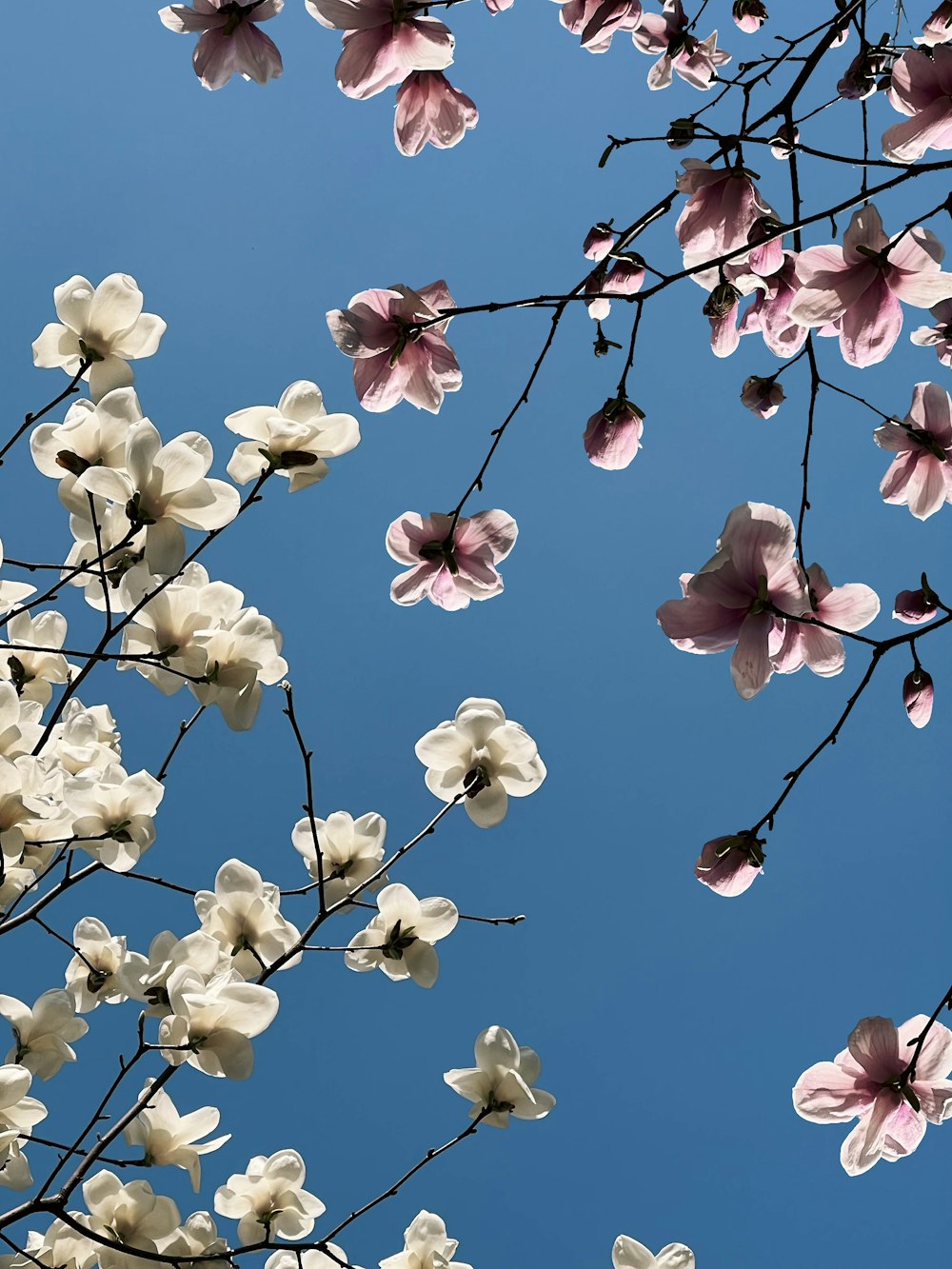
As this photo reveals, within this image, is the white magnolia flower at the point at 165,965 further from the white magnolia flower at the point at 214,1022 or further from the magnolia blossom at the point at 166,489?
the magnolia blossom at the point at 166,489

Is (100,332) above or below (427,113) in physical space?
below

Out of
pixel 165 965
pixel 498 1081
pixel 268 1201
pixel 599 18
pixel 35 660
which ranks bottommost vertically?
pixel 268 1201

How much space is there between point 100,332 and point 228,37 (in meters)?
0.48

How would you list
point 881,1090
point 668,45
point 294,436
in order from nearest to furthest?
1. point 881,1090
2. point 294,436
3. point 668,45

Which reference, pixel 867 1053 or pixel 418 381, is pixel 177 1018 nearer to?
pixel 867 1053

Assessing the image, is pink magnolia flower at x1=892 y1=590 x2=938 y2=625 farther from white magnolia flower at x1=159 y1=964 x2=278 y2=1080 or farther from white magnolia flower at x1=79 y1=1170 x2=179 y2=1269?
white magnolia flower at x1=79 y1=1170 x2=179 y2=1269

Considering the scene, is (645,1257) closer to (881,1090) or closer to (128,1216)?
(881,1090)

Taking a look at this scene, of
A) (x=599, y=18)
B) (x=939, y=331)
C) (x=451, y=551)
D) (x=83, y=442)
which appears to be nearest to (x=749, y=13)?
(x=599, y=18)

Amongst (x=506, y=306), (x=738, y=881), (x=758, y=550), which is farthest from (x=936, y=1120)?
(x=506, y=306)

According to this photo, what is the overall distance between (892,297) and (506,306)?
18.0 inches

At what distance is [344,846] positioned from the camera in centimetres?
157

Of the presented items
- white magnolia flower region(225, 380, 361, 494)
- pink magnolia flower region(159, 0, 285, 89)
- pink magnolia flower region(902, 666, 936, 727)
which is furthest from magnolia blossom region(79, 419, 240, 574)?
pink magnolia flower region(902, 666, 936, 727)

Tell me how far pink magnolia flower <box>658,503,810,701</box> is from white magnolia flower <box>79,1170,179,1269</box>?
103 cm

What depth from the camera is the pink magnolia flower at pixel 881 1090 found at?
3.49 feet
